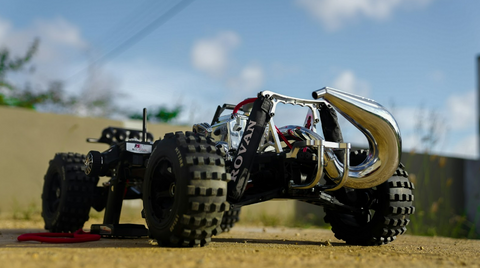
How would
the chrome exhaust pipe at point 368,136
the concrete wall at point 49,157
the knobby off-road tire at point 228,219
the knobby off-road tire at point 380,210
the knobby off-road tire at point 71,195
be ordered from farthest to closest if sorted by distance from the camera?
1. the concrete wall at point 49,157
2. the knobby off-road tire at point 228,219
3. the knobby off-road tire at point 71,195
4. the knobby off-road tire at point 380,210
5. the chrome exhaust pipe at point 368,136

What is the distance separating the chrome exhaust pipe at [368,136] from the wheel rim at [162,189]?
122 cm

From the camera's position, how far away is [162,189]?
4039 mm

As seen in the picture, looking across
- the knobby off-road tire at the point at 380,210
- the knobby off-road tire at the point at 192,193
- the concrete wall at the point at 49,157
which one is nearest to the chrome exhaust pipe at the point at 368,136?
the knobby off-road tire at the point at 380,210

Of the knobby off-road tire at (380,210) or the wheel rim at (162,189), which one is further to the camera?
the knobby off-road tire at (380,210)

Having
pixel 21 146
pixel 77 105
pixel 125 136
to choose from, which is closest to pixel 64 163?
pixel 125 136

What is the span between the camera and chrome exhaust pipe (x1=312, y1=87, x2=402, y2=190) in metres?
3.69

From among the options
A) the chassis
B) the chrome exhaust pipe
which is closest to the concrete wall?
the chassis

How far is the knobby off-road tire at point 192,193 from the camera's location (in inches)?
134

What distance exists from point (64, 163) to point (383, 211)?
3.42 metres

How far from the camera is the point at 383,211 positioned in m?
4.22

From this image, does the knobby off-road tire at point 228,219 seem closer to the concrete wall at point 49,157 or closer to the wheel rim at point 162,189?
the wheel rim at point 162,189

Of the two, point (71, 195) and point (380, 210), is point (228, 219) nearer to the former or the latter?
point (71, 195)

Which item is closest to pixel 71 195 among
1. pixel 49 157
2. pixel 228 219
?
pixel 228 219

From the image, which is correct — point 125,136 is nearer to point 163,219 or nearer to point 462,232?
point 163,219
